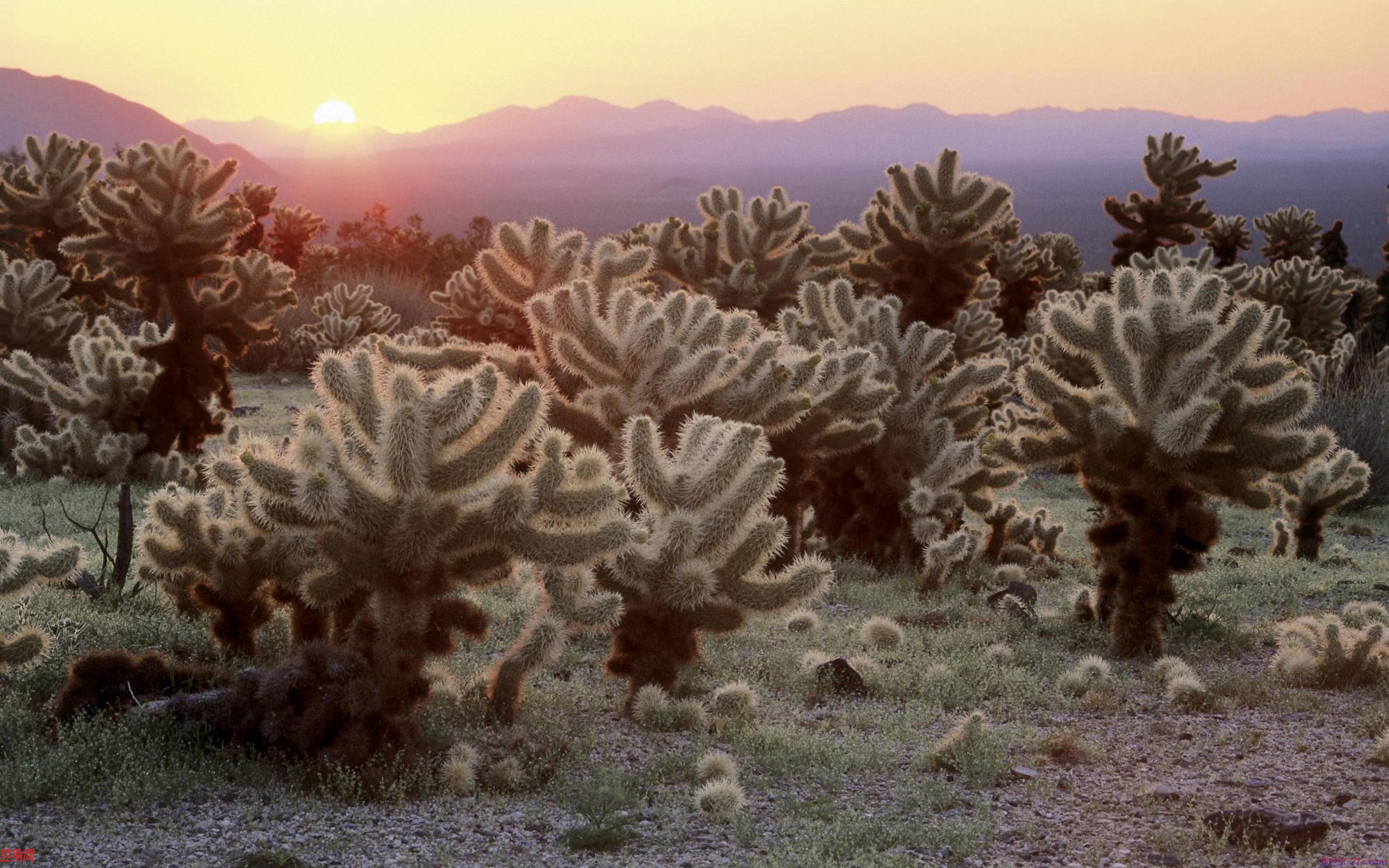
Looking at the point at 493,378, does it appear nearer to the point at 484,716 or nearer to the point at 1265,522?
the point at 484,716

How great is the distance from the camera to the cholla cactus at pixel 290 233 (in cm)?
2520

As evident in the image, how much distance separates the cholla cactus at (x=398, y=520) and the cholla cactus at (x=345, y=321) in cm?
1573

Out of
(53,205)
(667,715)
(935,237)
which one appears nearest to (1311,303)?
(935,237)

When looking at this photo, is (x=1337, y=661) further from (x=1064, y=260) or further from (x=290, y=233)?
(x=290, y=233)

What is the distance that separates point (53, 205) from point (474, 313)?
6.62 metres

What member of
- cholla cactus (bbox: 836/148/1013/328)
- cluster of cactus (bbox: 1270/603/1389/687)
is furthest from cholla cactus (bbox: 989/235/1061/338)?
cluster of cactus (bbox: 1270/603/1389/687)

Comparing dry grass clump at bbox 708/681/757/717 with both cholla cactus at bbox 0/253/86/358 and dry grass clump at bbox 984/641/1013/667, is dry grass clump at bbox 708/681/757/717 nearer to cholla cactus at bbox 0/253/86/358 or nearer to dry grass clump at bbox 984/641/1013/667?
dry grass clump at bbox 984/641/1013/667

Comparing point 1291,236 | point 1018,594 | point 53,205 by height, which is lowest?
point 1018,594

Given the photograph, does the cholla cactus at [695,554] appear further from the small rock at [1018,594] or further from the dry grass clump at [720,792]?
the small rock at [1018,594]

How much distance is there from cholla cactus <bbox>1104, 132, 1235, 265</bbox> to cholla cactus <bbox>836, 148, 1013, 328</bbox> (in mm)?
8751

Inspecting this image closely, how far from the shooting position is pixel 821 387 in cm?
827

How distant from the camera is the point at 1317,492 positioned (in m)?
10.3

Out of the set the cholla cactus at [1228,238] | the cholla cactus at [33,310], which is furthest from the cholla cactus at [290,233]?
the cholla cactus at [1228,238]

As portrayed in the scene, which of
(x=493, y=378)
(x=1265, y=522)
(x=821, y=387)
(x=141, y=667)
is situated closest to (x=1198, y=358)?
(x=821, y=387)
